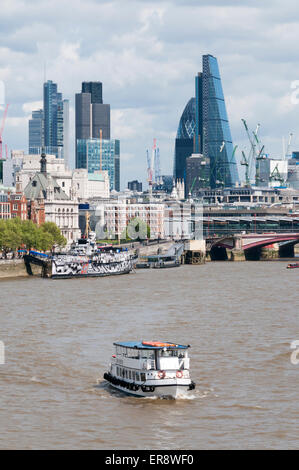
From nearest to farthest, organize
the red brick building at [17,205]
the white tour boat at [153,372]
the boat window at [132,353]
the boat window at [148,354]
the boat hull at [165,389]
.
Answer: the boat hull at [165,389] < the white tour boat at [153,372] < the boat window at [148,354] < the boat window at [132,353] < the red brick building at [17,205]

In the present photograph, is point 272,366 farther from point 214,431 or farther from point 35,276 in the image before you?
point 35,276

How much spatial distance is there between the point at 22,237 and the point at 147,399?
→ 83486mm

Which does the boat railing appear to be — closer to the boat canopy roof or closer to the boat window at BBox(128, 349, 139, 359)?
the boat canopy roof

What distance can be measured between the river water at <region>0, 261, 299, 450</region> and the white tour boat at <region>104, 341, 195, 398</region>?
1.41 feet

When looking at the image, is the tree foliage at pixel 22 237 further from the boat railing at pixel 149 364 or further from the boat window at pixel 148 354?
the boat railing at pixel 149 364

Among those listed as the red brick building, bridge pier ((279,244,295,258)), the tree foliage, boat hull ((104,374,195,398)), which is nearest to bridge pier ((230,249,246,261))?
bridge pier ((279,244,295,258))

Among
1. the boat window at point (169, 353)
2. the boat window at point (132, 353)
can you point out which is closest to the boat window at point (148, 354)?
the boat window at point (169, 353)

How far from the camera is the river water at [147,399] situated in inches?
1340

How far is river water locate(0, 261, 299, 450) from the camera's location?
34031mm

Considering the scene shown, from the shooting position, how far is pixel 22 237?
4776 inches

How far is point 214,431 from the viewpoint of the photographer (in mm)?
34312

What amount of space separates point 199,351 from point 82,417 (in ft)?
42.4

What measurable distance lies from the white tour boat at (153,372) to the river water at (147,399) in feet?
1.41
